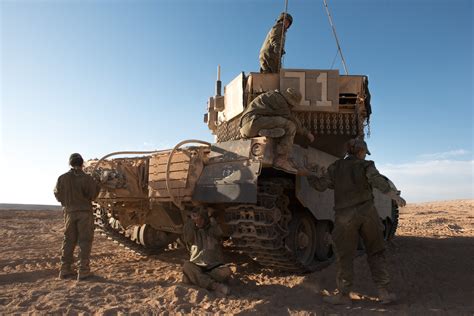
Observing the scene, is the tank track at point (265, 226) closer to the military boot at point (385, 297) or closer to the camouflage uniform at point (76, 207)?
the military boot at point (385, 297)

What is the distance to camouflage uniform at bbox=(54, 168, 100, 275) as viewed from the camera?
555 cm

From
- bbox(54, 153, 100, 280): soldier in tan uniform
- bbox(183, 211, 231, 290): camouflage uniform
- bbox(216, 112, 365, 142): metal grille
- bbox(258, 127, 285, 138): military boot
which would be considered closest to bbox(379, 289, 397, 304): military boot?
bbox(183, 211, 231, 290): camouflage uniform

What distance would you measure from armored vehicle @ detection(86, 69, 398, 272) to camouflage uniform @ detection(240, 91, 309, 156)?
160 mm

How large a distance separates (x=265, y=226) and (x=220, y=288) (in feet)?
2.92

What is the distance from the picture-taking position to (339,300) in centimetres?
450

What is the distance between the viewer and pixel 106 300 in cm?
457

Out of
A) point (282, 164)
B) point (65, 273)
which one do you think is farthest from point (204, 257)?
point (65, 273)

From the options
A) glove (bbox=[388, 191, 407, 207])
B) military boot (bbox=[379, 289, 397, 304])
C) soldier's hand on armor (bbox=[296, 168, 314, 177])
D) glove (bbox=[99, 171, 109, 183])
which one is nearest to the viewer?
glove (bbox=[388, 191, 407, 207])

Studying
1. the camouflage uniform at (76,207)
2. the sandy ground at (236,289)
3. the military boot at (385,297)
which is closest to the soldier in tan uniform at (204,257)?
the sandy ground at (236,289)

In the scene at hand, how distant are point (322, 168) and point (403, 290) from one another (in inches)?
82.3

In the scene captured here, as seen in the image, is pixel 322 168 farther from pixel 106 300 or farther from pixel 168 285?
pixel 106 300

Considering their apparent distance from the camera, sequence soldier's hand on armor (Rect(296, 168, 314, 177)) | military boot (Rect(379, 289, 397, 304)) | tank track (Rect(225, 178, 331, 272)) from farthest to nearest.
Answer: soldier's hand on armor (Rect(296, 168, 314, 177)), tank track (Rect(225, 178, 331, 272)), military boot (Rect(379, 289, 397, 304))

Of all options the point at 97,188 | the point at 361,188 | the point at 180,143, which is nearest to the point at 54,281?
the point at 97,188

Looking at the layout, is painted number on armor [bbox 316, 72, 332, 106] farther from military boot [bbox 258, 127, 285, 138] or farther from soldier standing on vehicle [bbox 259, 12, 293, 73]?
military boot [bbox 258, 127, 285, 138]
